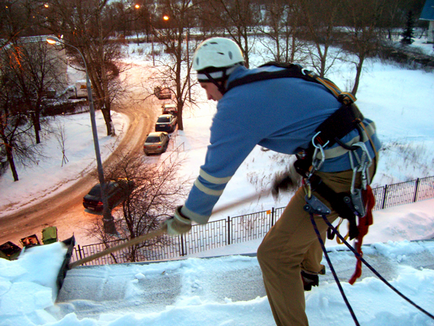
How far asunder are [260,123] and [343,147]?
609mm

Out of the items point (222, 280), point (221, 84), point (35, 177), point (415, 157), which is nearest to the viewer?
point (221, 84)

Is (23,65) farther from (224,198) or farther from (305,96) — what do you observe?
(305,96)

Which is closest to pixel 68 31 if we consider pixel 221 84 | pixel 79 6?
pixel 79 6

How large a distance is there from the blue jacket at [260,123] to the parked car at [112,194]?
7.77 m

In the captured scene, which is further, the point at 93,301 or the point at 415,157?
the point at 415,157

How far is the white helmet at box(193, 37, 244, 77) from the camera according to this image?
7.59 ft

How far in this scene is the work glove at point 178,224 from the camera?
7.97ft

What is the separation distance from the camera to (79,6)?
1966 centimetres

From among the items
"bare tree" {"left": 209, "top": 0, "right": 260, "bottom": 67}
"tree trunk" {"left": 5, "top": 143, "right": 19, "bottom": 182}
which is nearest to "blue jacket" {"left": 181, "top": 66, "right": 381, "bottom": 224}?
"bare tree" {"left": 209, "top": 0, "right": 260, "bottom": 67}

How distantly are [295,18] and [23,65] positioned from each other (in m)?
17.3

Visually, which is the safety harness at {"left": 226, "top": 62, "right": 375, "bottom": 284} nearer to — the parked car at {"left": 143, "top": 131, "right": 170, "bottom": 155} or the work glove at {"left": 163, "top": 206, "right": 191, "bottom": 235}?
the work glove at {"left": 163, "top": 206, "right": 191, "bottom": 235}

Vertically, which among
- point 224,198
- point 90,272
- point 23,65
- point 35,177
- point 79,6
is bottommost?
point 35,177

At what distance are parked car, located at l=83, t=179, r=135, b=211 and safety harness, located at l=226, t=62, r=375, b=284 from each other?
7.85 meters

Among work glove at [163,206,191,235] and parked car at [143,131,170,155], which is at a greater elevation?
work glove at [163,206,191,235]
